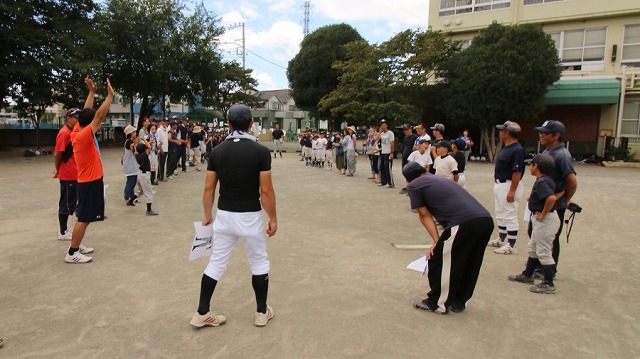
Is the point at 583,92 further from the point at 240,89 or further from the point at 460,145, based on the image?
the point at 240,89

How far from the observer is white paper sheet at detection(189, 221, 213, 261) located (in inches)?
140

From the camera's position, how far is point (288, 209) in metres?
8.63

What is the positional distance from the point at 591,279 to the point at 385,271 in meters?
2.42

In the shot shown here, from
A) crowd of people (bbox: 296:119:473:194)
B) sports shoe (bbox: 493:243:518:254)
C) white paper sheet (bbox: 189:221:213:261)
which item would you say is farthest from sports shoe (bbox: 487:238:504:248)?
white paper sheet (bbox: 189:221:213:261)

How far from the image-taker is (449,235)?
372 cm

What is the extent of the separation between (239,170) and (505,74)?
2085cm

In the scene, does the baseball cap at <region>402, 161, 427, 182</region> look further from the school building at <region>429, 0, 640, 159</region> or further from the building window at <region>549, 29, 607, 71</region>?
the building window at <region>549, 29, 607, 71</region>

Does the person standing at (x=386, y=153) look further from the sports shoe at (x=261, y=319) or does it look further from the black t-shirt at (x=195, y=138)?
the sports shoe at (x=261, y=319)

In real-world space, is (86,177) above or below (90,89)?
below

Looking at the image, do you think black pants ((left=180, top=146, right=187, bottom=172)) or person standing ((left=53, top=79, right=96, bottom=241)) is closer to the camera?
person standing ((left=53, top=79, right=96, bottom=241))

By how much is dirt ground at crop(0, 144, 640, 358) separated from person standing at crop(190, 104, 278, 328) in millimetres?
404

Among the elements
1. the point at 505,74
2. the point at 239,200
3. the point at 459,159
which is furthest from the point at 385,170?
the point at 505,74

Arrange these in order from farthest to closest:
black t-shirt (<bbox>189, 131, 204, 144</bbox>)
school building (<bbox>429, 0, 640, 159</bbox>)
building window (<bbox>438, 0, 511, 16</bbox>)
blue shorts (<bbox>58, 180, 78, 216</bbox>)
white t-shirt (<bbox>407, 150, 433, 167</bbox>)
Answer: building window (<bbox>438, 0, 511, 16</bbox>) → school building (<bbox>429, 0, 640, 159</bbox>) → black t-shirt (<bbox>189, 131, 204, 144</bbox>) → white t-shirt (<bbox>407, 150, 433, 167</bbox>) → blue shorts (<bbox>58, 180, 78, 216</bbox>)

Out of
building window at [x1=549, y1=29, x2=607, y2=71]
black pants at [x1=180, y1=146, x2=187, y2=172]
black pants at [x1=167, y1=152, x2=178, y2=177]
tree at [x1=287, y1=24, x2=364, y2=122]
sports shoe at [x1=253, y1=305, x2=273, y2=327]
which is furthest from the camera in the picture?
tree at [x1=287, y1=24, x2=364, y2=122]
